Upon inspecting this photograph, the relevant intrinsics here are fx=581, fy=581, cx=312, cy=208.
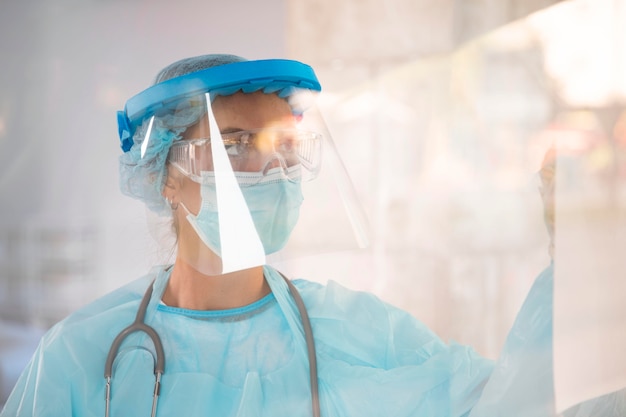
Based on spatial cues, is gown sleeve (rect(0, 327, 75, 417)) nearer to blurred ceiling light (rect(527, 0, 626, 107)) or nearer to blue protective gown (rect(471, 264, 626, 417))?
blue protective gown (rect(471, 264, 626, 417))

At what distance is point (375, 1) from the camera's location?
1.21m

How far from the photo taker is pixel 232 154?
35.5 inches

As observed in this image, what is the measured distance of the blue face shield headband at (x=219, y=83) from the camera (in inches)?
34.6

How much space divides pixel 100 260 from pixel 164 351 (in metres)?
0.28

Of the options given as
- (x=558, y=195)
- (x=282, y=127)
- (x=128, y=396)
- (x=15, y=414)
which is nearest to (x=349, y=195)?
(x=282, y=127)

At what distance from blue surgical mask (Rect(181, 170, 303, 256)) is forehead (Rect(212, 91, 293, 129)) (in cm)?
9

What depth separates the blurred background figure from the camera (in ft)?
3.59

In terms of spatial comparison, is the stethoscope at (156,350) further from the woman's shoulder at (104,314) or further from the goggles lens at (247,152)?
the goggles lens at (247,152)

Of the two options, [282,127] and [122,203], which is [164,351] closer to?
[122,203]

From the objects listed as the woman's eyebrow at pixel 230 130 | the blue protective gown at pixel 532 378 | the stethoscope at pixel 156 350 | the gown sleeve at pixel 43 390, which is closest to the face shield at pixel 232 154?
the woman's eyebrow at pixel 230 130

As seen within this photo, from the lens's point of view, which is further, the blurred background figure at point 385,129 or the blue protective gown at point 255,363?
the blurred background figure at point 385,129

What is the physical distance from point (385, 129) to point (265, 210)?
18.4 inches

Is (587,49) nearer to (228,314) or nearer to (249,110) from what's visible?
(249,110)

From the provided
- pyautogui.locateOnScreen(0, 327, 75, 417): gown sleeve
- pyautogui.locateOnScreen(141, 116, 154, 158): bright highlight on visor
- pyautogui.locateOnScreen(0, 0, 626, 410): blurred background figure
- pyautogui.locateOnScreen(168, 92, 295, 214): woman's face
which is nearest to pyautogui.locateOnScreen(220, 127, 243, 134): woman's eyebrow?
pyautogui.locateOnScreen(168, 92, 295, 214): woman's face
